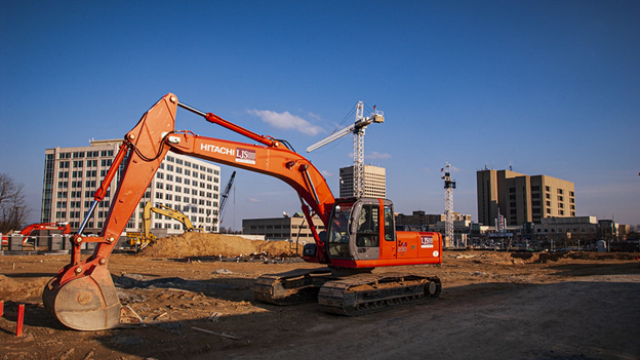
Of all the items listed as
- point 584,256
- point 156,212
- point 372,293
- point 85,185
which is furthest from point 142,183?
point 85,185

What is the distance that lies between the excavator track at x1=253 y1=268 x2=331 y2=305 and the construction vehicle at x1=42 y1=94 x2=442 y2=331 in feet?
0.10

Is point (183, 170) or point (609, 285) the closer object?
point (609, 285)

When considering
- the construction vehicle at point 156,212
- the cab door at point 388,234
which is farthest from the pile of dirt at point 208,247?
the cab door at point 388,234

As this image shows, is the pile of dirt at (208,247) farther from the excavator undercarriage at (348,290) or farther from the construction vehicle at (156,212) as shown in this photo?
the excavator undercarriage at (348,290)

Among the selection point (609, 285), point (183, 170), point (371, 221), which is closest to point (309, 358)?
point (371, 221)

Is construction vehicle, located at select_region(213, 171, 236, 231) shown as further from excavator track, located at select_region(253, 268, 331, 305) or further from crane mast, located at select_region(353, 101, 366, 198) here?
excavator track, located at select_region(253, 268, 331, 305)

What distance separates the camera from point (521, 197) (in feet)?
376

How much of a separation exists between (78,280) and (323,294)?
19.2 ft

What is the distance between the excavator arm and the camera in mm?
8383

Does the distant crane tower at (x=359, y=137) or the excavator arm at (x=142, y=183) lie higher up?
the distant crane tower at (x=359, y=137)

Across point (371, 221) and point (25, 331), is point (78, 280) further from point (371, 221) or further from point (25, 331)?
point (371, 221)

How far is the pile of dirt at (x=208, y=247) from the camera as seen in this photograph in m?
38.7

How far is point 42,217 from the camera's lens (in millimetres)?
93812

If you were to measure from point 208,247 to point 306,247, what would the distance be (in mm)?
30972
